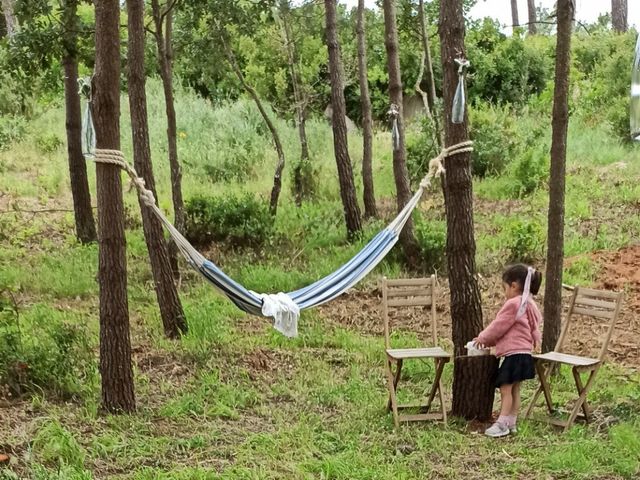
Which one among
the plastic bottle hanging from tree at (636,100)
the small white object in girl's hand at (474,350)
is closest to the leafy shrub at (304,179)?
the small white object in girl's hand at (474,350)

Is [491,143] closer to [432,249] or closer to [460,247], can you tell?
[432,249]

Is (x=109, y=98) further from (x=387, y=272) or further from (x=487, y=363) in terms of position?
(x=387, y=272)

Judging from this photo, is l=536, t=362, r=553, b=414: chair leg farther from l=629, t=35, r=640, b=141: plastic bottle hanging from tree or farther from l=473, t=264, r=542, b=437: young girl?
l=629, t=35, r=640, b=141: plastic bottle hanging from tree

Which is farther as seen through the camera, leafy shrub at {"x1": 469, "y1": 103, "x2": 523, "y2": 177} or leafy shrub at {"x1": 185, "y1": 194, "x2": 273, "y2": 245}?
leafy shrub at {"x1": 469, "y1": 103, "x2": 523, "y2": 177}

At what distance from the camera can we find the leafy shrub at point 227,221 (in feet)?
28.9

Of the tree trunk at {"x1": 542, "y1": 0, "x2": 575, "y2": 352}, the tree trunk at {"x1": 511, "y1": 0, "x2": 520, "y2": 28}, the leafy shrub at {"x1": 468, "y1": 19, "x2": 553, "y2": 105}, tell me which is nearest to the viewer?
the tree trunk at {"x1": 542, "y1": 0, "x2": 575, "y2": 352}

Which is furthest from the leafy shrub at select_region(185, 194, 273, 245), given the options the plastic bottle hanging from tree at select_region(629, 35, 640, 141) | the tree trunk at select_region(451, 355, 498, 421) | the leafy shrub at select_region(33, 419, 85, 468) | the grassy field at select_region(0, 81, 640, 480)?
the plastic bottle hanging from tree at select_region(629, 35, 640, 141)

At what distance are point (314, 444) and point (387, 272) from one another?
4061 mm

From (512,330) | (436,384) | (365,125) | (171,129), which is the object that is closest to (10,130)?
(171,129)

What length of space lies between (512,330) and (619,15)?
1583 cm

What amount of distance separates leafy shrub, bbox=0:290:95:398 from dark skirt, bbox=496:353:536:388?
98.5 inches

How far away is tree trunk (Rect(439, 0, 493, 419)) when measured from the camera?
445cm

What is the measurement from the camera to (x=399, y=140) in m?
Result: 8.38

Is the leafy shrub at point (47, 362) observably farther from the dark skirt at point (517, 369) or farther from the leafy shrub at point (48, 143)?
the leafy shrub at point (48, 143)
